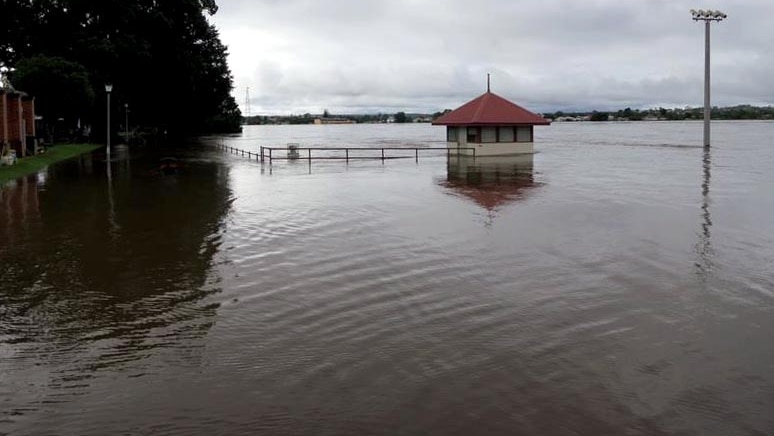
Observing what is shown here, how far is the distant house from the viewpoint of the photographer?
160ft

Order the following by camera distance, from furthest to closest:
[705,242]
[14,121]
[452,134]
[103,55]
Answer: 1. [103,55]
2. [452,134]
3. [14,121]
4. [705,242]

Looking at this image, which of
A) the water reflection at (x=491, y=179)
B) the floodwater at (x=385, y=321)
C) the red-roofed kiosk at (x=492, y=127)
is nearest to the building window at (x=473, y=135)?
the red-roofed kiosk at (x=492, y=127)

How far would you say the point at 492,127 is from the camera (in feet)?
161

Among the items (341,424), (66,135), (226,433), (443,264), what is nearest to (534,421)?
(341,424)

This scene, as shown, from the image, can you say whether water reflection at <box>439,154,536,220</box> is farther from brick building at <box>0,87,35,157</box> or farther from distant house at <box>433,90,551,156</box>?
brick building at <box>0,87,35,157</box>

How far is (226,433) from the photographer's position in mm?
5773

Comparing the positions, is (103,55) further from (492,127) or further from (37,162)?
(492,127)

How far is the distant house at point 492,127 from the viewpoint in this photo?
48.8 m

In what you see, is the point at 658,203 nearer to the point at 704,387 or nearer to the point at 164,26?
the point at 704,387

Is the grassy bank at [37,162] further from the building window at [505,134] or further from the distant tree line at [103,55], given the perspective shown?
the building window at [505,134]

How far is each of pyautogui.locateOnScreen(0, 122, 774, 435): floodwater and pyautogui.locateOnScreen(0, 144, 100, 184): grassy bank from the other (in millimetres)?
10909

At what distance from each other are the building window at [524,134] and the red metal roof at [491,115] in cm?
60

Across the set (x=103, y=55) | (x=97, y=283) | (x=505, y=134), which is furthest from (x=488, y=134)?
(x=97, y=283)

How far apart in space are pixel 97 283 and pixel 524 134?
42.6 m
